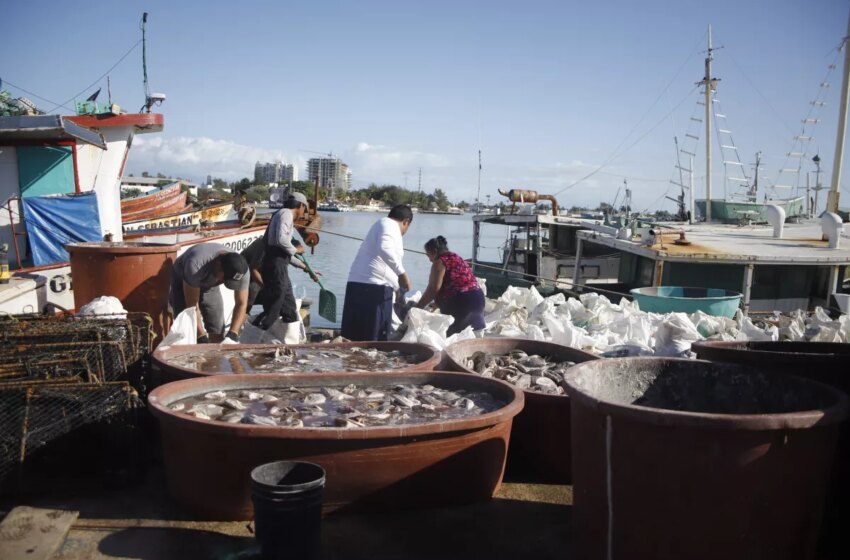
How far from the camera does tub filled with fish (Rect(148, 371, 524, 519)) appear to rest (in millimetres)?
3455

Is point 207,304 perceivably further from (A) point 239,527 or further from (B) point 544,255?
(B) point 544,255

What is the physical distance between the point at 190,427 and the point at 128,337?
4.60 ft

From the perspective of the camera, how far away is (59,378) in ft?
13.0

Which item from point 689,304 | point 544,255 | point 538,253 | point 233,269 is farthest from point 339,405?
point 544,255

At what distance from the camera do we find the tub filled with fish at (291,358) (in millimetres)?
4961

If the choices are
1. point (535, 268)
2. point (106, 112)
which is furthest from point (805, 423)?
point (535, 268)

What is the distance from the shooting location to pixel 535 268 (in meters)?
20.9

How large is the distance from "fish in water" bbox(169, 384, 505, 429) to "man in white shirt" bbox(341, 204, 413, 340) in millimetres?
2059

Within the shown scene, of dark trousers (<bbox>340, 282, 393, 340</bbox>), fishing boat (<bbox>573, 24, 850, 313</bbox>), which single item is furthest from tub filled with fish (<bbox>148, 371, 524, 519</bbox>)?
fishing boat (<bbox>573, 24, 850, 313</bbox>)

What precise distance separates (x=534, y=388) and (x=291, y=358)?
6.70 ft

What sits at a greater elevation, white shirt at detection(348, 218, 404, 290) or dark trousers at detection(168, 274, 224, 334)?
white shirt at detection(348, 218, 404, 290)

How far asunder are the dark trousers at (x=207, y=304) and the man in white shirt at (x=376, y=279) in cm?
125

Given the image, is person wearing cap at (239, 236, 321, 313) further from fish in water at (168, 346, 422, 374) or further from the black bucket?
the black bucket

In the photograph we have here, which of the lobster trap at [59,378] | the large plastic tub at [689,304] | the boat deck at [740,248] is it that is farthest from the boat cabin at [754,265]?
the lobster trap at [59,378]
